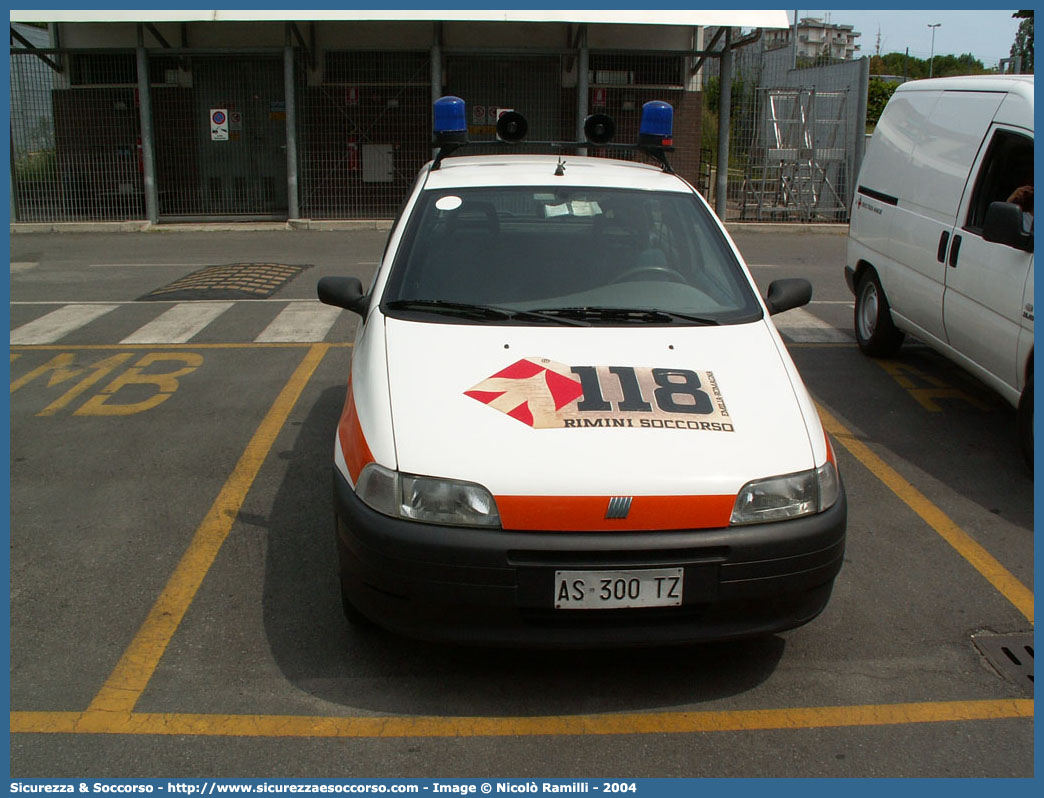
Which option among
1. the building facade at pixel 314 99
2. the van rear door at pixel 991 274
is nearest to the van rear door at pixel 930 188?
the van rear door at pixel 991 274

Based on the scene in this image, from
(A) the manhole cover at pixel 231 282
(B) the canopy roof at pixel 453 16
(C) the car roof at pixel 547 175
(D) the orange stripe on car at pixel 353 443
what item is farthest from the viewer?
(B) the canopy roof at pixel 453 16

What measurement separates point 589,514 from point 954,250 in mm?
4238

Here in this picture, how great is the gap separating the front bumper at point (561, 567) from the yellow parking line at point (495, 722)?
29 cm

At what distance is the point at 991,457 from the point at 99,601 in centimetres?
494

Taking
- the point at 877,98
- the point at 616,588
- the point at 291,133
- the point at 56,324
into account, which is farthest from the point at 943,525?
the point at 877,98

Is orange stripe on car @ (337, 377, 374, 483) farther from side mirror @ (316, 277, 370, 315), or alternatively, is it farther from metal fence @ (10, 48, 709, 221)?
metal fence @ (10, 48, 709, 221)

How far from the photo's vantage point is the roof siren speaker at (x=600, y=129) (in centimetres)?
634

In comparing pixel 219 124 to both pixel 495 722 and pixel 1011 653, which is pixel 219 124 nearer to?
pixel 495 722

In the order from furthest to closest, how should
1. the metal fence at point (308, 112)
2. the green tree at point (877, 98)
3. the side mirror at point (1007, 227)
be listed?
the green tree at point (877, 98)
the metal fence at point (308, 112)
the side mirror at point (1007, 227)

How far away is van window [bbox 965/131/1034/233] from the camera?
6156 mm

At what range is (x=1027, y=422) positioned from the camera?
561cm

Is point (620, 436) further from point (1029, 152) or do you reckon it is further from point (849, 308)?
point (849, 308)

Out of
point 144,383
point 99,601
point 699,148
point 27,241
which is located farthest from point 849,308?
point 27,241

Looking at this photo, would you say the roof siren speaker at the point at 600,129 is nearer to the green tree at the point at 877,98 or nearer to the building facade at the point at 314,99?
the building facade at the point at 314,99
